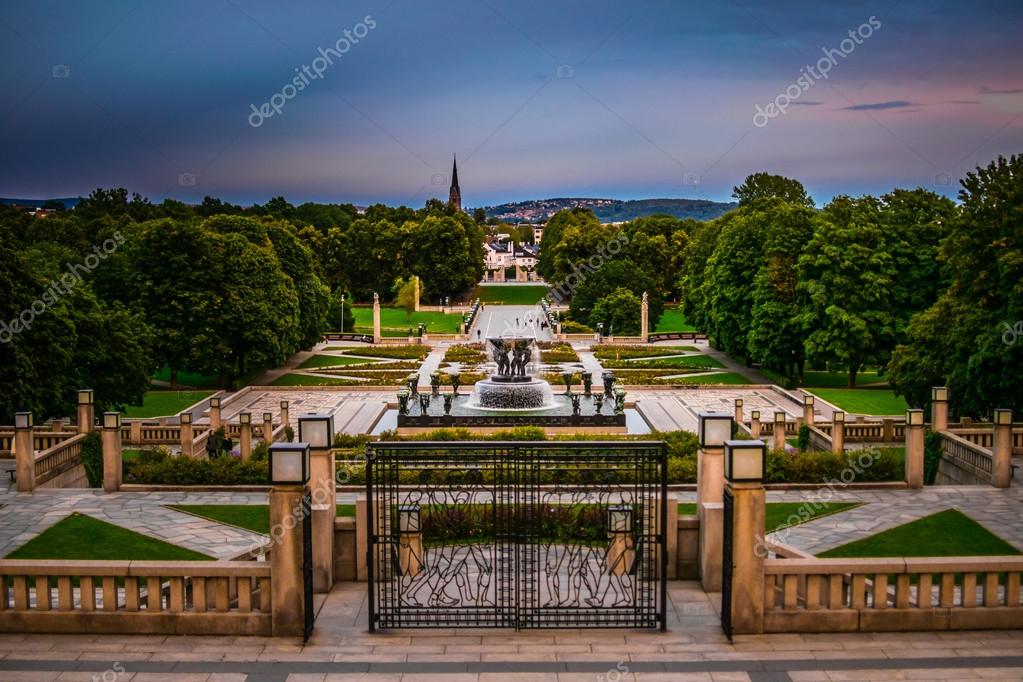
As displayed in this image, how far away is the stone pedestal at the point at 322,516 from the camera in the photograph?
534 inches

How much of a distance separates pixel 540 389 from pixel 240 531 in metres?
19.1

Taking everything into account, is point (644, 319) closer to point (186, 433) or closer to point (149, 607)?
point (186, 433)

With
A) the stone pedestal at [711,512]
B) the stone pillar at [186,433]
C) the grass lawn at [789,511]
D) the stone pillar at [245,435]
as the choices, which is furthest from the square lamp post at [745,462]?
the stone pillar at [186,433]

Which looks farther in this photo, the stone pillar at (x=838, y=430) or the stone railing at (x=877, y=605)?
the stone pillar at (x=838, y=430)

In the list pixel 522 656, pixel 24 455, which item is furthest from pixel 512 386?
pixel 522 656

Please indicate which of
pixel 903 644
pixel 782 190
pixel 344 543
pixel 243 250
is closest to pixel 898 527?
pixel 903 644

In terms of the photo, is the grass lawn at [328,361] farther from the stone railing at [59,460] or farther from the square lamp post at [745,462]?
the square lamp post at [745,462]

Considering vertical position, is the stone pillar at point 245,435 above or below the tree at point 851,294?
below

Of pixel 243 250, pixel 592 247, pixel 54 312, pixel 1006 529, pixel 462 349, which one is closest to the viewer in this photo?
pixel 1006 529

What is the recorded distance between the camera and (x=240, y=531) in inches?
763

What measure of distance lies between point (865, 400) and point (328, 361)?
29134 millimetres

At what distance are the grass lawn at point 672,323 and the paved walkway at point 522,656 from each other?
2456 inches

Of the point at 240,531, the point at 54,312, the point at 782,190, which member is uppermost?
the point at 782,190

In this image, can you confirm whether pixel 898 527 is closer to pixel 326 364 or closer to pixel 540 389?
pixel 540 389
